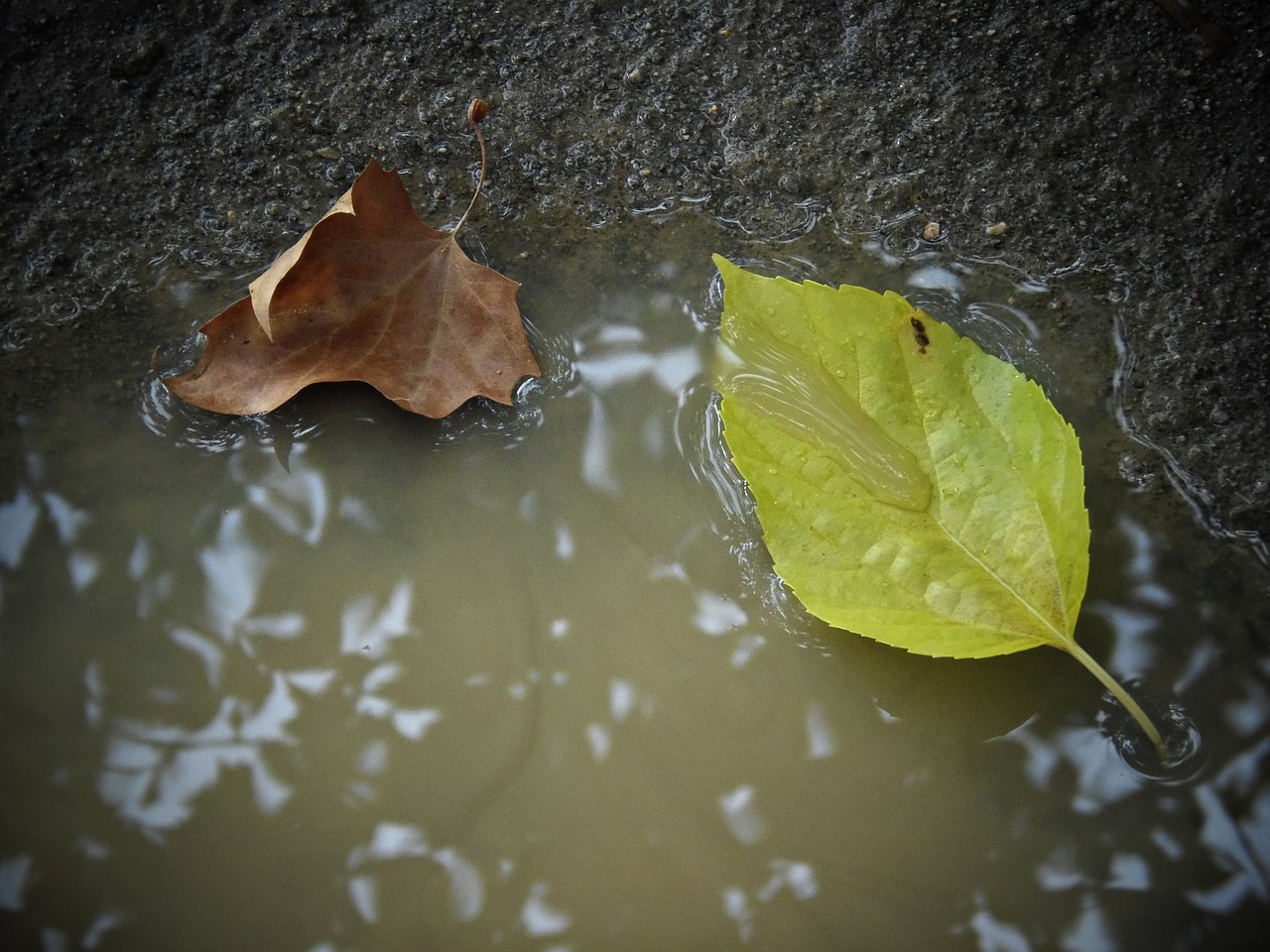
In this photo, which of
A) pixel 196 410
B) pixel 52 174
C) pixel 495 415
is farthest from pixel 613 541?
pixel 52 174

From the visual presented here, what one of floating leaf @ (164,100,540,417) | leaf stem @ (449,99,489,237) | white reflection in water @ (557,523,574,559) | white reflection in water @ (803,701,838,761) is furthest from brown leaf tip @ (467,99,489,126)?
white reflection in water @ (803,701,838,761)

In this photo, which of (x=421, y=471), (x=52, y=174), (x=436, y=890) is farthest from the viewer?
(x=52, y=174)

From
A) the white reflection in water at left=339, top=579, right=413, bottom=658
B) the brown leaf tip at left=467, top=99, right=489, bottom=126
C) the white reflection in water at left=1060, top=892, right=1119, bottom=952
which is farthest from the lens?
the brown leaf tip at left=467, top=99, right=489, bottom=126

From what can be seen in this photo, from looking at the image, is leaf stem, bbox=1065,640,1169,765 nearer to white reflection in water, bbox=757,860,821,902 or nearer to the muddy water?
the muddy water

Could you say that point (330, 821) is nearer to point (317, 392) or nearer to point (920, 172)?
point (317, 392)

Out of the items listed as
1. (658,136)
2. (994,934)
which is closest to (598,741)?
(994,934)

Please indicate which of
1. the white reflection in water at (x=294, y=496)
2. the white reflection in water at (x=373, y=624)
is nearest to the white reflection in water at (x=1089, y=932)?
the white reflection in water at (x=373, y=624)

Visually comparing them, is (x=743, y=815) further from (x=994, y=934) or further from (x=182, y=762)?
(x=182, y=762)
